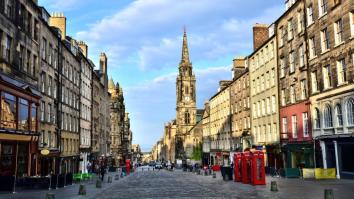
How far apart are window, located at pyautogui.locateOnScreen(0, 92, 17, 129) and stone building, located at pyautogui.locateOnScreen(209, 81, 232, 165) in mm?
46558

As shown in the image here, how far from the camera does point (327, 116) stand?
1379 inches

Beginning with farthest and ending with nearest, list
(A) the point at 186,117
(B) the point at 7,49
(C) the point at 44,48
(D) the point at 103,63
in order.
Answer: (A) the point at 186,117 → (D) the point at 103,63 → (C) the point at 44,48 → (B) the point at 7,49

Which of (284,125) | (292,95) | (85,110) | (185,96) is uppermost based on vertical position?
(185,96)

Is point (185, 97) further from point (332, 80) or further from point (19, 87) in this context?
point (19, 87)

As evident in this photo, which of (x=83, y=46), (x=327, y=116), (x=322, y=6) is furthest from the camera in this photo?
(x=83, y=46)

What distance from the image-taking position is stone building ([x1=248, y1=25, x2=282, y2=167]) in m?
47.5

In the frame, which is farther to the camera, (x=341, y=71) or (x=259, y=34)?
(x=259, y=34)

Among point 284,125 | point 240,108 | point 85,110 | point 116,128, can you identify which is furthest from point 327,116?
point 116,128

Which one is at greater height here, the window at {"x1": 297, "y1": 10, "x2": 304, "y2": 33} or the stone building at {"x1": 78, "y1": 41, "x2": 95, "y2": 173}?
the window at {"x1": 297, "y1": 10, "x2": 304, "y2": 33}

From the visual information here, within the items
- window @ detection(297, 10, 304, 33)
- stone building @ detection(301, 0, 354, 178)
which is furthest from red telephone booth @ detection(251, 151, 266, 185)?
window @ detection(297, 10, 304, 33)

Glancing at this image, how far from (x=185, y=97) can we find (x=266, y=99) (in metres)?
102

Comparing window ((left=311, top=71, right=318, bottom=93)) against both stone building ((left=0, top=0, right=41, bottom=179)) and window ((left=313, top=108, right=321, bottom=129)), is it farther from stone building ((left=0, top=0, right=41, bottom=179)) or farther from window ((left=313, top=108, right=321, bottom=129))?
stone building ((left=0, top=0, right=41, bottom=179))

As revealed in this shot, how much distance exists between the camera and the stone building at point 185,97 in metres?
152

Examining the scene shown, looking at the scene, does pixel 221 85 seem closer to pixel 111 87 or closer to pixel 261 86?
pixel 261 86
